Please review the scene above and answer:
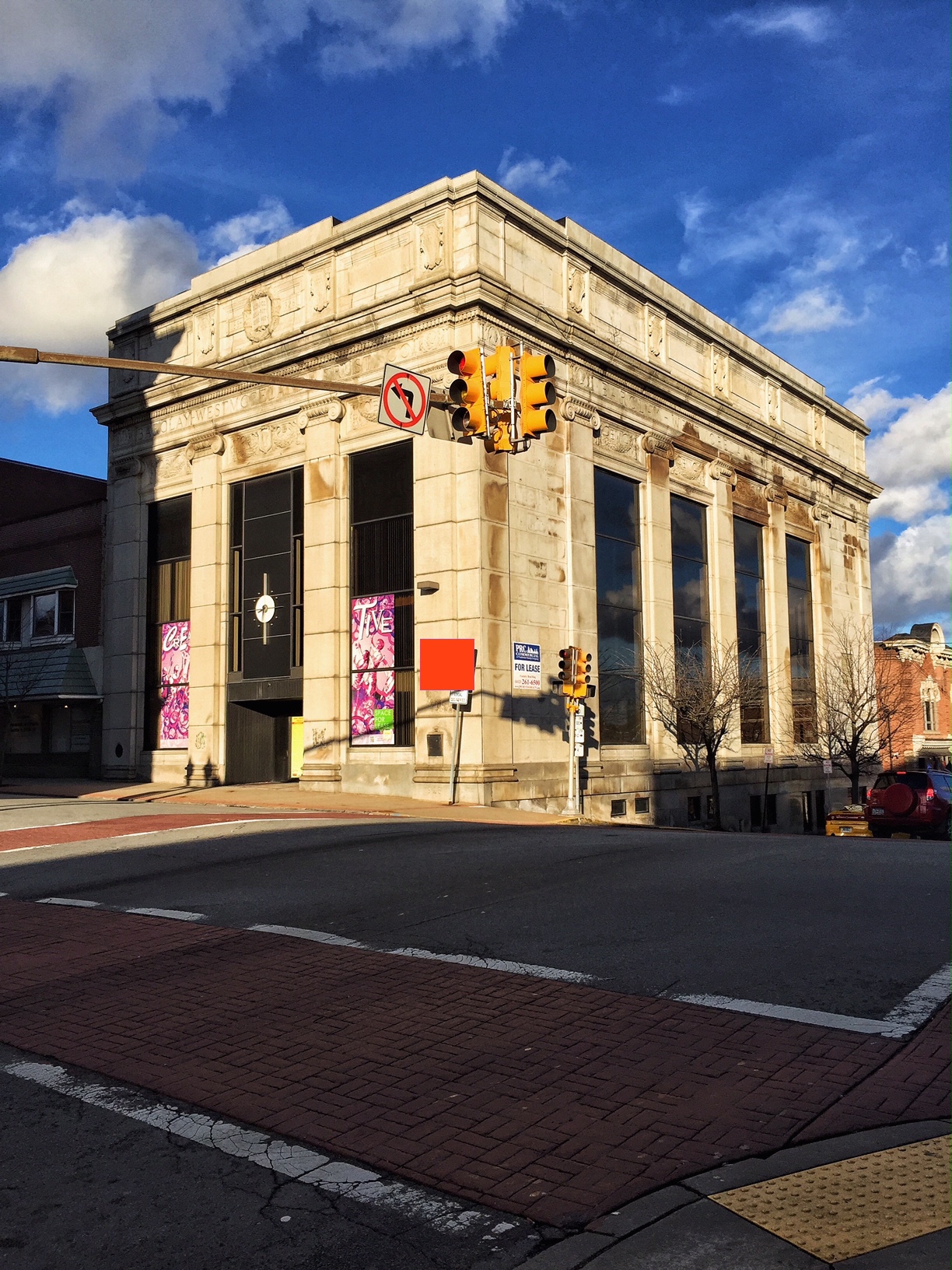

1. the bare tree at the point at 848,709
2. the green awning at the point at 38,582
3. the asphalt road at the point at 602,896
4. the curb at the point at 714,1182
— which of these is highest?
the green awning at the point at 38,582

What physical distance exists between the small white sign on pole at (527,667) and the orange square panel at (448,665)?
4.72 feet

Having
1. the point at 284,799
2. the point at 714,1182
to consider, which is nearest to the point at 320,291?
the point at 284,799

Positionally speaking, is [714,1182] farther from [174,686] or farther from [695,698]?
[174,686]

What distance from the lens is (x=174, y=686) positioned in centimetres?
3712

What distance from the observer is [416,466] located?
1184 inches

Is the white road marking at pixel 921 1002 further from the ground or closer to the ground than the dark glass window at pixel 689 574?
closer to the ground

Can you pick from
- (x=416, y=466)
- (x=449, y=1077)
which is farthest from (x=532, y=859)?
(x=416, y=466)

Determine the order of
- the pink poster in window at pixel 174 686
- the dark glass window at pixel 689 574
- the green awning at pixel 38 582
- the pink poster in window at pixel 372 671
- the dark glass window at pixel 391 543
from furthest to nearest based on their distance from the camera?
the green awning at pixel 38 582
the dark glass window at pixel 689 574
the pink poster in window at pixel 174 686
the pink poster in window at pixel 372 671
the dark glass window at pixel 391 543


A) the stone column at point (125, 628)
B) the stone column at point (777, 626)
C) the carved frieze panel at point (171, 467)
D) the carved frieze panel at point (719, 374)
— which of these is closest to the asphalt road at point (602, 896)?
the stone column at point (125, 628)

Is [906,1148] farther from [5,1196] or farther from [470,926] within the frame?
[470,926]

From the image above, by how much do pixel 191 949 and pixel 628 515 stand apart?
1083 inches

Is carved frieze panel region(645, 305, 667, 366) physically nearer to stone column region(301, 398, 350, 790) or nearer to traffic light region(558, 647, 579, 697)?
stone column region(301, 398, 350, 790)

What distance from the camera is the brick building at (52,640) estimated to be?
39.7 meters

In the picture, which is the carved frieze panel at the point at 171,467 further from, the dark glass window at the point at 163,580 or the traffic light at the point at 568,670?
the traffic light at the point at 568,670
